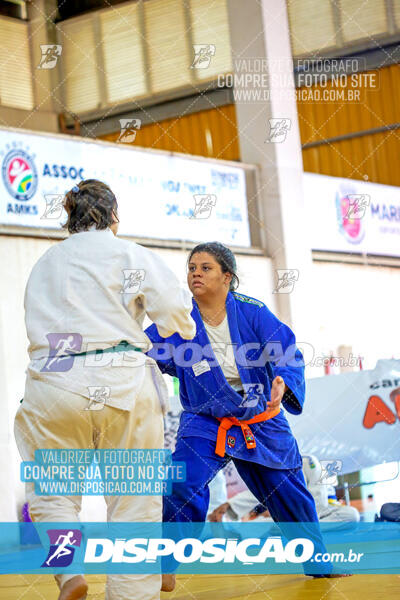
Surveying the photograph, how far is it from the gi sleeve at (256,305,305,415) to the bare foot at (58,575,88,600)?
4.89 feet

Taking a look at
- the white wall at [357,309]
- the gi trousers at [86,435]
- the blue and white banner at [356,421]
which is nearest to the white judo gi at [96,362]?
the gi trousers at [86,435]

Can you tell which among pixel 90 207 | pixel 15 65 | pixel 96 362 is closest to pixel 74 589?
pixel 96 362

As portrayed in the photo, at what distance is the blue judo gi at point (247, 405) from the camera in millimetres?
4125

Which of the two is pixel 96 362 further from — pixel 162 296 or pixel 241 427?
pixel 241 427

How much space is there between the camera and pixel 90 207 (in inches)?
130

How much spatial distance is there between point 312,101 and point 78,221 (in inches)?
577

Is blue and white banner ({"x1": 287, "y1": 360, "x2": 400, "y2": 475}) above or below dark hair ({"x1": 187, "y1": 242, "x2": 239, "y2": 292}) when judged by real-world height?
below

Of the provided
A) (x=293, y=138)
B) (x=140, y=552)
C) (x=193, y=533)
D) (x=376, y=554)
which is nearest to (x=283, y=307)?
(x=293, y=138)

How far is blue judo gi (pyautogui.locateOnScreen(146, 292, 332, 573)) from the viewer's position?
4.12 meters

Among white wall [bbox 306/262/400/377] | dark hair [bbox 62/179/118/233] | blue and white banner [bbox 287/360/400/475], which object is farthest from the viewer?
white wall [bbox 306/262/400/377]

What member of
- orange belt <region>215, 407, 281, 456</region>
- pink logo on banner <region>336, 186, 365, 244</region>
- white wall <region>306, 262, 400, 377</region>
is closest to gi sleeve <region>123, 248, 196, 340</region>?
orange belt <region>215, 407, 281, 456</region>

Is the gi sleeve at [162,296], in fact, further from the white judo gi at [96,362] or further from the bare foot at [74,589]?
the bare foot at [74,589]

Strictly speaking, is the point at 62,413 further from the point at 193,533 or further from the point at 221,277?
the point at 221,277

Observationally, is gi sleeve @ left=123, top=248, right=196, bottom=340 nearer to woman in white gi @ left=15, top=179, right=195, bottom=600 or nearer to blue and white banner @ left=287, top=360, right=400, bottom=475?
woman in white gi @ left=15, top=179, right=195, bottom=600
